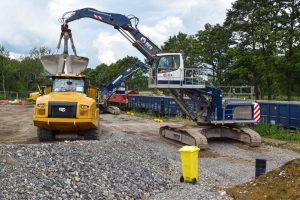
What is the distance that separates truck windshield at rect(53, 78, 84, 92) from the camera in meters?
15.6

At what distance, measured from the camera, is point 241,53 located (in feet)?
145

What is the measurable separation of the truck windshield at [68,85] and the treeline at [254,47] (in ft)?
29.2

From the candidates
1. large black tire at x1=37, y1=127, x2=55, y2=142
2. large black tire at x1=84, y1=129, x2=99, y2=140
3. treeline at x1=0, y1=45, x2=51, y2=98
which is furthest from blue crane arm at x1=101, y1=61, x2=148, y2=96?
treeline at x1=0, y1=45, x2=51, y2=98

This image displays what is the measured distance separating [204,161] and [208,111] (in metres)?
4.48

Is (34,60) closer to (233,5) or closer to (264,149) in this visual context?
(233,5)

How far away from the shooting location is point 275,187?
8047 millimetres

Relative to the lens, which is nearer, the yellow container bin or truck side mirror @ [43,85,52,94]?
the yellow container bin

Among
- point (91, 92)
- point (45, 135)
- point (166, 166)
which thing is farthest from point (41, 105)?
point (166, 166)

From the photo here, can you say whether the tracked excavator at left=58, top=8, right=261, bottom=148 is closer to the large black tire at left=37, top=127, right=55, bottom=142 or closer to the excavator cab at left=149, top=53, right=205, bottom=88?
the excavator cab at left=149, top=53, right=205, bottom=88

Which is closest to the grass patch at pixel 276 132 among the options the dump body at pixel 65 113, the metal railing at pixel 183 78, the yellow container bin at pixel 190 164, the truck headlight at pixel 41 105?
the metal railing at pixel 183 78

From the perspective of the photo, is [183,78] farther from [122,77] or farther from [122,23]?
[122,77]

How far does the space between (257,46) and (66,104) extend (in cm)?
3251

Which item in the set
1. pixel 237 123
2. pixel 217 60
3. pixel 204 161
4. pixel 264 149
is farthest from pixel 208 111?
pixel 217 60

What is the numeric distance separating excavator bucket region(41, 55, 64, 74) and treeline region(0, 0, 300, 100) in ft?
26.6
